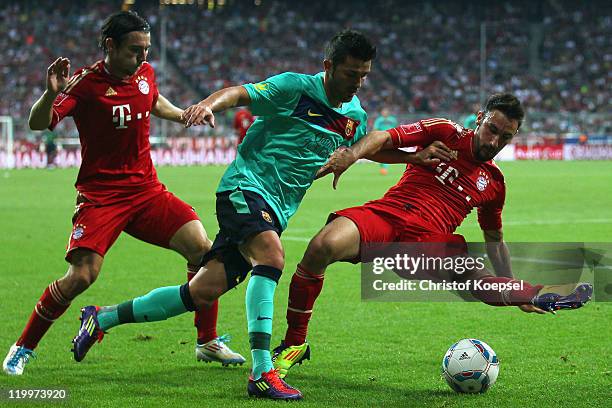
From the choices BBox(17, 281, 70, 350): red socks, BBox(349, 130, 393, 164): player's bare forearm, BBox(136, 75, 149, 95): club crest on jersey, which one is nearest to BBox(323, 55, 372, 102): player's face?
BBox(349, 130, 393, 164): player's bare forearm

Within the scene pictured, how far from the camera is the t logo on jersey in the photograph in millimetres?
6102

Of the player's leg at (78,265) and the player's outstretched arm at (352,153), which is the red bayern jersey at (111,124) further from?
the player's outstretched arm at (352,153)

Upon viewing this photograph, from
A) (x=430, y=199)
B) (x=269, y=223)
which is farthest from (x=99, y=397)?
(x=430, y=199)

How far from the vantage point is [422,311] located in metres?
8.29

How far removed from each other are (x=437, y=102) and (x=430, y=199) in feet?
141

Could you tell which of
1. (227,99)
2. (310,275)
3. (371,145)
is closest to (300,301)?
(310,275)

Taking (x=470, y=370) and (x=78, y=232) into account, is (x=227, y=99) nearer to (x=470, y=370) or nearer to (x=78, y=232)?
(x=78, y=232)

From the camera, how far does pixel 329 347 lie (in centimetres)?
684

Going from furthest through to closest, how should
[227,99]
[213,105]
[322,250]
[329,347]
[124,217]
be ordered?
[329,347]
[124,217]
[322,250]
[227,99]
[213,105]

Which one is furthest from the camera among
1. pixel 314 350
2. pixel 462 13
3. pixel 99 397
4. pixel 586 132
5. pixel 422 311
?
pixel 462 13

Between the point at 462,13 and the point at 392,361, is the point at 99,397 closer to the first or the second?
the point at 392,361

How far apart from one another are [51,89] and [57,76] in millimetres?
85

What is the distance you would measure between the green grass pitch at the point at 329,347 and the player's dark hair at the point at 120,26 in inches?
81.4

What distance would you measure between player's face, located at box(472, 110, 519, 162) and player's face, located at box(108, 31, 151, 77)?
7.11 feet
